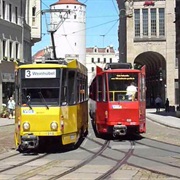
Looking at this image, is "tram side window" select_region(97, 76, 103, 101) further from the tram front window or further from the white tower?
the white tower

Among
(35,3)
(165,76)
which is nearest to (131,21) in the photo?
(165,76)

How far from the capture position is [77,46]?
11356cm

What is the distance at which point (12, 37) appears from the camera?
50.2 m

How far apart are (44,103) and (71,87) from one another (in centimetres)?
128

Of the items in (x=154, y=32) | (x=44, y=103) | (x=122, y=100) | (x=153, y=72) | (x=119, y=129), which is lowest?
(x=119, y=129)

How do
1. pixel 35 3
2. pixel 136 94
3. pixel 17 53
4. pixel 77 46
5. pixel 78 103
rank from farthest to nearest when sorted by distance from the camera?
pixel 77 46 → pixel 35 3 → pixel 17 53 → pixel 136 94 → pixel 78 103

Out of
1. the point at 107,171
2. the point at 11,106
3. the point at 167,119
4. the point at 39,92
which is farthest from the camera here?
the point at 11,106

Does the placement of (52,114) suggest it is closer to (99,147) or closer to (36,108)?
(36,108)

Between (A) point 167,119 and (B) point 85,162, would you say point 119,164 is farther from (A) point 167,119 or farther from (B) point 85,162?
(A) point 167,119

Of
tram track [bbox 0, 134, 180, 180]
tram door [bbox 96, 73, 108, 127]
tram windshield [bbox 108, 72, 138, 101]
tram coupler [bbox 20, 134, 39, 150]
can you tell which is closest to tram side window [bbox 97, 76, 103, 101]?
tram door [bbox 96, 73, 108, 127]

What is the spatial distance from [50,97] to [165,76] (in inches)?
2307

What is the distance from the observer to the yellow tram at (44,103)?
54.6 ft

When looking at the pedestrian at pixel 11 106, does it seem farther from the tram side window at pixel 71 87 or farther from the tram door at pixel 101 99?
the tram side window at pixel 71 87

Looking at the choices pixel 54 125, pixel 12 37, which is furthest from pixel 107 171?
pixel 12 37
